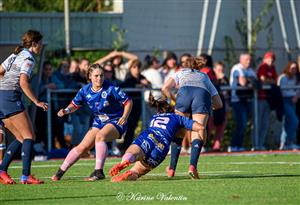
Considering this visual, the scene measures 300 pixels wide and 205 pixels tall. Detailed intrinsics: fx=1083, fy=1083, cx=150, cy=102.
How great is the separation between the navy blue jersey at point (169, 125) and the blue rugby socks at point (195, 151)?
0.45 meters

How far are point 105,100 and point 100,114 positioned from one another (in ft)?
0.79

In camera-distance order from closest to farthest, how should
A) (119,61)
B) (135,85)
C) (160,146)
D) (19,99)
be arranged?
(19,99)
(160,146)
(135,85)
(119,61)

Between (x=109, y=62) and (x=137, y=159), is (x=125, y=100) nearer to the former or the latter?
(x=137, y=159)

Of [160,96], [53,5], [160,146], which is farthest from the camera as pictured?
[53,5]

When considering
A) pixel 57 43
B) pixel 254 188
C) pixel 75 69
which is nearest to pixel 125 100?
pixel 254 188

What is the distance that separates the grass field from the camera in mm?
11375

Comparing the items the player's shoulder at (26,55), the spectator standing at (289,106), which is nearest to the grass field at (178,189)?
the player's shoulder at (26,55)

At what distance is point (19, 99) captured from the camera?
1393 cm

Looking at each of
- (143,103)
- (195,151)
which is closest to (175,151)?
(195,151)

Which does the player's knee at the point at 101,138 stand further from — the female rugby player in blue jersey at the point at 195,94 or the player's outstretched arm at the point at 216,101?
the player's outstretched arm at the point at 216,101

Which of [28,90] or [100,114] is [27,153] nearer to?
[28,90]

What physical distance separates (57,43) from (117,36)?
5.09 feet

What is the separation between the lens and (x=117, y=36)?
26.8 metres

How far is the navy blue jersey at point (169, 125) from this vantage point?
14078mm
